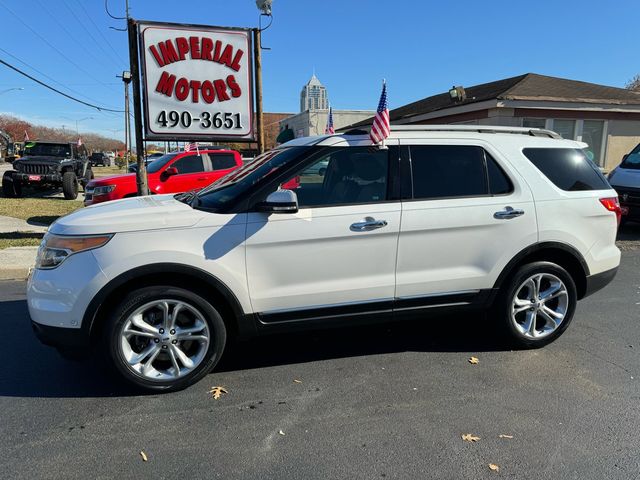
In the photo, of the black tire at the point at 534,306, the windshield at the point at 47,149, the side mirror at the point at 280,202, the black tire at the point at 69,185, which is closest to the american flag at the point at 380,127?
the side mirror at the point at 280,202

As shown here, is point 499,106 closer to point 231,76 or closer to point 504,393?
point 231,76

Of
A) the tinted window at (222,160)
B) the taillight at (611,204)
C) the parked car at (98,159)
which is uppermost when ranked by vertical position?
the parked car at (98,159)

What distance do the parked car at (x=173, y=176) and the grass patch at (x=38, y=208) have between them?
1.78 meters

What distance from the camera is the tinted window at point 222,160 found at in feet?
37.1

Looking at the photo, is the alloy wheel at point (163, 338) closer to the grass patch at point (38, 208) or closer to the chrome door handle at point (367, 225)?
the chrome door handle at point (367, 225)

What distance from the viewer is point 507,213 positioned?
154 inches

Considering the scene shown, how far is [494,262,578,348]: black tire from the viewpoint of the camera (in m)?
4.07

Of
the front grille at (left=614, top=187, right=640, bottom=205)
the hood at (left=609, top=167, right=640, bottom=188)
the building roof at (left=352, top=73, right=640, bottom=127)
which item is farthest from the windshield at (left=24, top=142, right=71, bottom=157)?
the front grille at (left=614, top=187, right=640, bottom=205)

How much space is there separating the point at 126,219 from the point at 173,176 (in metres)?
7.54

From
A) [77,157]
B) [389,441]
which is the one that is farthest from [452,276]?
[77,157]

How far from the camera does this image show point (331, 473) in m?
2.58

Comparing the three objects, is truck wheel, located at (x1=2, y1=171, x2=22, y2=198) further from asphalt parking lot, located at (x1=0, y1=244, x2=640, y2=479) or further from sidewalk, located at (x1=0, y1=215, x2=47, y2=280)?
asphalt parking lot, located at (x1=0, y1=244, x2=640, y2=479)

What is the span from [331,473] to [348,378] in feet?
3.67

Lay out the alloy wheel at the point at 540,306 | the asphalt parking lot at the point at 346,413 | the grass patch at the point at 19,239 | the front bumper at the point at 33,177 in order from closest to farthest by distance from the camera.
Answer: the asphalt parking lot at the point at 346,413 → the alloy wheel at the point at 540,306 → the grass patch at the point at 19,239 → the front bumper at the point at 33,177
